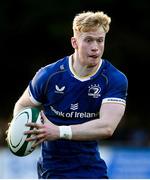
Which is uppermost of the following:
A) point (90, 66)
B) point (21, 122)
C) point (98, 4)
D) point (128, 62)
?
point (98, 4)

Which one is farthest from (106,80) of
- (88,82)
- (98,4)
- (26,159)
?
(98,4)

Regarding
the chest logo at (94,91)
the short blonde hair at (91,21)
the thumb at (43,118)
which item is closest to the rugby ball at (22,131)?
the thumb at (43,118)

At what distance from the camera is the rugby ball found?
324 inches

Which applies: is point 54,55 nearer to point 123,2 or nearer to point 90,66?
point 123,2

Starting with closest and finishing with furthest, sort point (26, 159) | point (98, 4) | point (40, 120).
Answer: point (40, 120), point (26, 159), point (98, 4)

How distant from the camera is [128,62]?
26.3 m

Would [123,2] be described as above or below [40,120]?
above

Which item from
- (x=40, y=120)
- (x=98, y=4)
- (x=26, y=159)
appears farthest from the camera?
(x=98, y=4)

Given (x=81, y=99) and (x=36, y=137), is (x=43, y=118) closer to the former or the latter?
(x=36, y=137)

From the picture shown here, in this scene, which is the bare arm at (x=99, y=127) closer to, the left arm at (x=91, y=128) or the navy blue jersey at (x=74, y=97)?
the left arm at (x=91, y=128)

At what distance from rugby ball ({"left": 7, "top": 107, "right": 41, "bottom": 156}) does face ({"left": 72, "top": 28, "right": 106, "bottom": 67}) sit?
741mm

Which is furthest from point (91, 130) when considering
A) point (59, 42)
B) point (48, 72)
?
point (59, 42)

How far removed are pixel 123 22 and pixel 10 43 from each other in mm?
3589

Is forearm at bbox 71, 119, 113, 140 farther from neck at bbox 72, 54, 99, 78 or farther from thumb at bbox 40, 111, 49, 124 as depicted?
neck at bbox 72, 54, 99, 78
